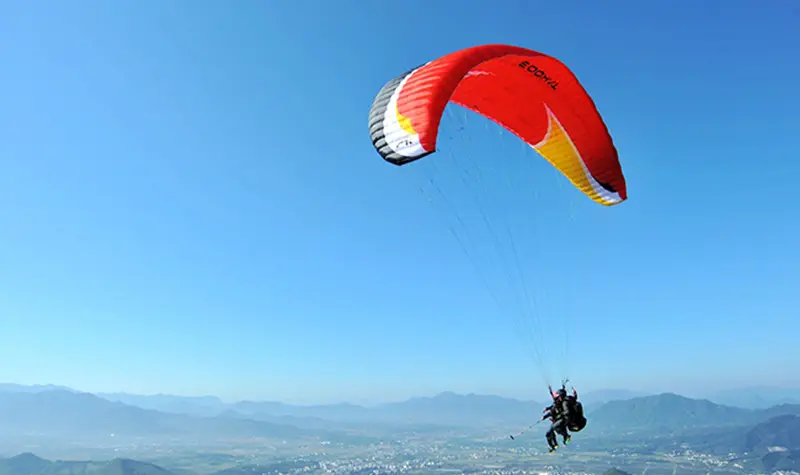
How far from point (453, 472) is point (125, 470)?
126 m

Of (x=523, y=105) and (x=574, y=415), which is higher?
(x=523, y=105)

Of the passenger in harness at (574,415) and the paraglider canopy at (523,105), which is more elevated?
the paraglider canopy at (523,105)

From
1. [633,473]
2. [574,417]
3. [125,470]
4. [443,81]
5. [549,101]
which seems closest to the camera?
[443,81]

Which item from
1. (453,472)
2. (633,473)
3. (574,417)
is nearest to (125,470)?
(453,472)

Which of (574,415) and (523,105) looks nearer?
(574,415)

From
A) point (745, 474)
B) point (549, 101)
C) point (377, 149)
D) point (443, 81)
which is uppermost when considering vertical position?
point (549, 101)

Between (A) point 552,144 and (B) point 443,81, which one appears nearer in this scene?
(B) point 443,81

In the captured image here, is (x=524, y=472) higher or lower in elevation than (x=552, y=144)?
lower

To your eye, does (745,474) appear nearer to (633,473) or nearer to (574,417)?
(633,473)

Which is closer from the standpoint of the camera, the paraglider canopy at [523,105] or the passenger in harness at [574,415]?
the paraglider canopy at [523,105]

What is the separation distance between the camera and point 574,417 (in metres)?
11.3

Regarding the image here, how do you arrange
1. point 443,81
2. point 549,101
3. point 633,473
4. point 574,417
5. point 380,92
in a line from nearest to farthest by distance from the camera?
point 443,81
point 380,92
point 574,417
point 549,101
point 633,473

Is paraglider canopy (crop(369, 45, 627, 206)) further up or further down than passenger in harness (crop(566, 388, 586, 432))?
further up

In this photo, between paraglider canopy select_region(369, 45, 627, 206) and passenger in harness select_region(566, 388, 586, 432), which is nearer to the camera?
paraglider canopy select_region(369, 45, 627, 206)
